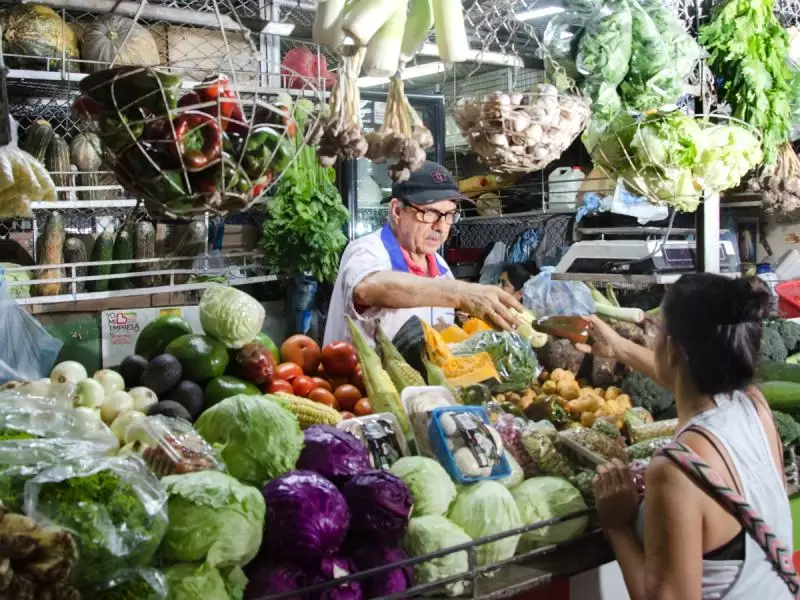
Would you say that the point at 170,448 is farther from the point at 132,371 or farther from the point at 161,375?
the point at 132,371

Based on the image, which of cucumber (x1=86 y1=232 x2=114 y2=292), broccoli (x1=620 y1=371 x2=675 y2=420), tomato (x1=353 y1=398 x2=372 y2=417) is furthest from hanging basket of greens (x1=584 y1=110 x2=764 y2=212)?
cucumber (x1=86 y1=232 x2=114 y2=292)

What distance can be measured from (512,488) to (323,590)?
0.71 meters

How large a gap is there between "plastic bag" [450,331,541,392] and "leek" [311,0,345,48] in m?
1.37

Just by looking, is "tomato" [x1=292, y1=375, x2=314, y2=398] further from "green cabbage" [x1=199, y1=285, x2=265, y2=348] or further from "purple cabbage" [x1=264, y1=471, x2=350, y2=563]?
"purple cabbage" [x1=264, y1=471, x2=350, y2=563]

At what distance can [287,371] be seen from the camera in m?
2.72

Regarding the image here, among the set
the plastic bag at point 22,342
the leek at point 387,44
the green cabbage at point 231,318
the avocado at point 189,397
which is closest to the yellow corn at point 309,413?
the avocado at point 189,397

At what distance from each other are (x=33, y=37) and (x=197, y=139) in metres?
3.63

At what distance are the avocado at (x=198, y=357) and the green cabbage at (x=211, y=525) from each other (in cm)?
89

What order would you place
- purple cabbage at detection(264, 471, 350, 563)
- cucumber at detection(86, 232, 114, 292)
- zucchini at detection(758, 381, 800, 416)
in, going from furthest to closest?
cucumber at detection(86, 232, 114, 292) < zucchini at detection(758, 381, 800, 416) < purple cabbage at detection(264, 471, 350, 563)

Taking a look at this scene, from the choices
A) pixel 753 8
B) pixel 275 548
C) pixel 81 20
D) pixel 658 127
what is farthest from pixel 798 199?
pixel 81 20

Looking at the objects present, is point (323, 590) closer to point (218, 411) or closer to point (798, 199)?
point (218, 411)

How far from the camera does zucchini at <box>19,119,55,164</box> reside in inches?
185

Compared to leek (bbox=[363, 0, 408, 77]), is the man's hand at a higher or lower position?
lower

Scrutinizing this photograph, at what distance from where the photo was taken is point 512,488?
2.21 meters
